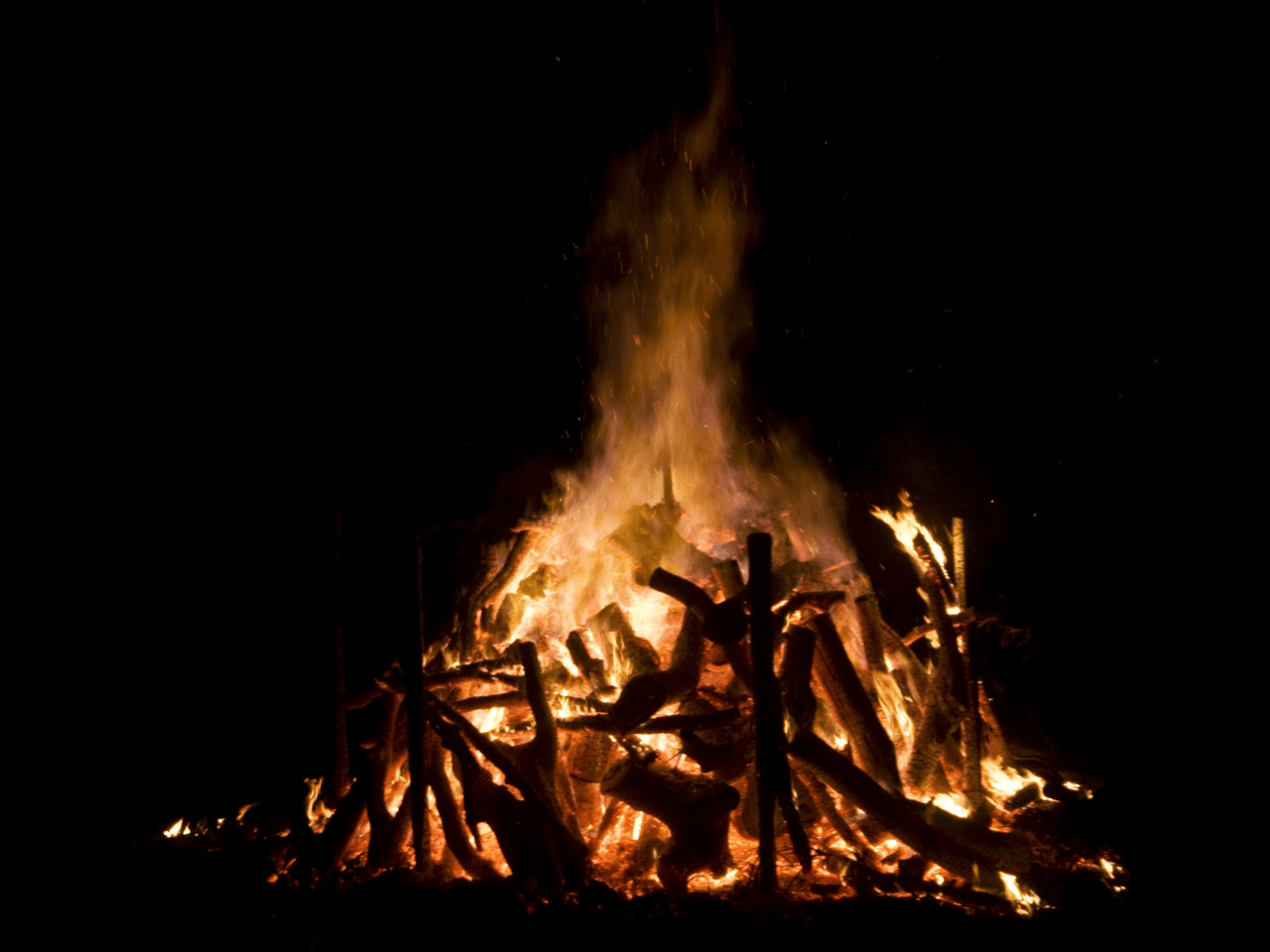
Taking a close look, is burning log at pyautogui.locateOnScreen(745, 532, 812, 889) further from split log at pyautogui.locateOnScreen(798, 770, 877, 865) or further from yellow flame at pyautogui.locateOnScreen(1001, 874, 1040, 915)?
yellow flame at pyautogui.locateOnScreen(1001, 874, 1040, 915)

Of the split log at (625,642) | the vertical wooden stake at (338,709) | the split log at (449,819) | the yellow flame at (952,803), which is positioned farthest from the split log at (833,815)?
the vertical wooden stake at (338,709)

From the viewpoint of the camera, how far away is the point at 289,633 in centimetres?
463

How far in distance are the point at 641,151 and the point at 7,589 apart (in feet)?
15.8

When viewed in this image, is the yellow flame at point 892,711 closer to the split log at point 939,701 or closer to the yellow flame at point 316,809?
the split log at point 939,701

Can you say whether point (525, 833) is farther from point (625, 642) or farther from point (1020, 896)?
point (1020, 896)

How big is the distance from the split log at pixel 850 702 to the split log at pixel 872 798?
0.73 ft

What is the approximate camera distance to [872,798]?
8.66 feet

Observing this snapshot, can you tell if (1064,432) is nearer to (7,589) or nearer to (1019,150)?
(1019,150)

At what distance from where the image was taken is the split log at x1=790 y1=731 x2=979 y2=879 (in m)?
2.54

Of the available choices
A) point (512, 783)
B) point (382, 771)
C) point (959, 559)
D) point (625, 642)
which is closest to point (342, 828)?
point (382, 771)

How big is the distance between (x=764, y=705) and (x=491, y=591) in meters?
1.75

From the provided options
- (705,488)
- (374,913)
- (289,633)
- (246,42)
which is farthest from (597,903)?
(246,42)

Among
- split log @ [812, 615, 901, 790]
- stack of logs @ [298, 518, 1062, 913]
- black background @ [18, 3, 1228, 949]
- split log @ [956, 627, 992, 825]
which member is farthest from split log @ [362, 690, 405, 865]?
split log @ [956, 627, 992, 825]

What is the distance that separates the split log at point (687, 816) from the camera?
253 cm
